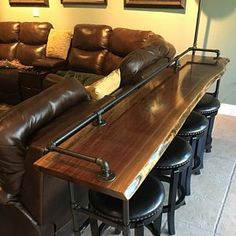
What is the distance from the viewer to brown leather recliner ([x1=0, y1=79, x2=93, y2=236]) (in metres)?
1.39

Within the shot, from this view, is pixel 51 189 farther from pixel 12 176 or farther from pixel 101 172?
pixel 101 172

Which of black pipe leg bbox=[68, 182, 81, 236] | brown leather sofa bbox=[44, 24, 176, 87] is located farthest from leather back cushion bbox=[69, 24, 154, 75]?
black pipe leg bbox=[68, 182, 81, 236]

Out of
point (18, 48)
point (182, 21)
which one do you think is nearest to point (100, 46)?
point (182, 21)

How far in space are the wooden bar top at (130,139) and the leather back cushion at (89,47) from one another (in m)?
2.21

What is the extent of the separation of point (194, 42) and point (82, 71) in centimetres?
164

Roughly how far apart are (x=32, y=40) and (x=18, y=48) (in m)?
0.32

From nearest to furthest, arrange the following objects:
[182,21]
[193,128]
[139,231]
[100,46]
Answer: [139,231]
[193,128]
[182,21]
[100,46]

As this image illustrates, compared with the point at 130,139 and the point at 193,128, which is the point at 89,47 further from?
the point at 130,139

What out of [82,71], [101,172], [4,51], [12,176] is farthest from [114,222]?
[4,51]

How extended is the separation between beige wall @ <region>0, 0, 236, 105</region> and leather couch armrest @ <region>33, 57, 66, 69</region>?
2.29 feet

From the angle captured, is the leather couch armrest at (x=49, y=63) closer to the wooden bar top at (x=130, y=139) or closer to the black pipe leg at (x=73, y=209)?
the wooden bar top at (x=130, y=139)

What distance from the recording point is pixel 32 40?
4.70 meters

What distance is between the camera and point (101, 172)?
3.57 feet

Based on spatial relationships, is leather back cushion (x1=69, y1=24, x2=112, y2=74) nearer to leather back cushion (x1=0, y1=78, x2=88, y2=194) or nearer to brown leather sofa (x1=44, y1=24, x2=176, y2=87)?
brown leather sofa (x1=44, y1=24, x2=176, y2=87)
